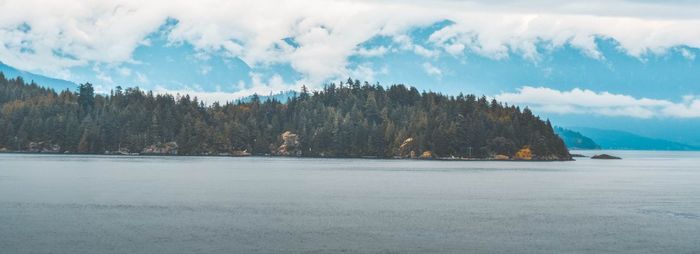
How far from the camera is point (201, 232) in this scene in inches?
2881

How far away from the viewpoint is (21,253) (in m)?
60.5

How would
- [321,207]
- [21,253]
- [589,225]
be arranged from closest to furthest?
[21,253] → [589,225] → [321,207]

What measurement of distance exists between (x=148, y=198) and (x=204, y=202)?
949cm

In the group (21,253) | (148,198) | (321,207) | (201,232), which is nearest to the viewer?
(21,253)

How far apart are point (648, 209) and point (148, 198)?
62.5m

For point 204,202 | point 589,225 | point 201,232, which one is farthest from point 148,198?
point 589,225

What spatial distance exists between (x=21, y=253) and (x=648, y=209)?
71229mm

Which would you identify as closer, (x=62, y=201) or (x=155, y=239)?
(x=155, y=239)

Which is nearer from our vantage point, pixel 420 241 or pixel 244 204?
pixel 420 241

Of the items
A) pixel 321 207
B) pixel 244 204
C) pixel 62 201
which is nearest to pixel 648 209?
pixel 321 207

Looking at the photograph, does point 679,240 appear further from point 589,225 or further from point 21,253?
point 21,253

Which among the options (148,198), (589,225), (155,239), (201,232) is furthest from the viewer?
(148,198)

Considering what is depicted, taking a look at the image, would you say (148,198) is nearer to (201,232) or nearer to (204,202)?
(204,202)

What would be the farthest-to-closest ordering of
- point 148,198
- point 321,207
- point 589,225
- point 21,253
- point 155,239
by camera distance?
point 148,198 < point 321,207 < point 589,225 < point 155,239 < point 21,253
